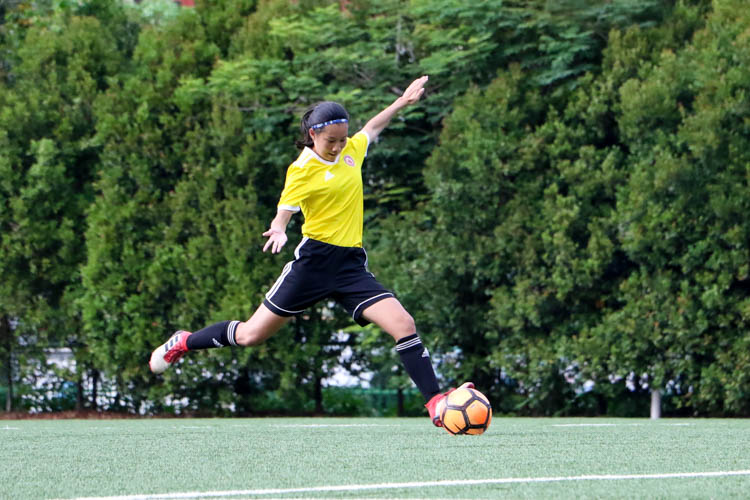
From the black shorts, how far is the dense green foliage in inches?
269

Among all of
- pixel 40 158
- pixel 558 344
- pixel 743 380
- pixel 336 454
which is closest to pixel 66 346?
pixel 40 158

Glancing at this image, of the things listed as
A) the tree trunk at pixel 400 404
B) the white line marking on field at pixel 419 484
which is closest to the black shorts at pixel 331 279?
the white line marking on field at pixel 419 484

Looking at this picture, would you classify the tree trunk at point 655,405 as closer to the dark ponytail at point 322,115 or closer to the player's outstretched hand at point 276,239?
the dark ponytail at point 322,115

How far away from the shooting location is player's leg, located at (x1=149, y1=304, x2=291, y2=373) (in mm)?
6914

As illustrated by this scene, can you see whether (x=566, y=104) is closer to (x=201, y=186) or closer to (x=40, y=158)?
(x=201, y=186)

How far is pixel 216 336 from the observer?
7379 millimetres

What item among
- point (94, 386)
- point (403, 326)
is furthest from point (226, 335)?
point (94, 386)

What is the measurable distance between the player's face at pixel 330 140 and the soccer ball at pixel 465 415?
1.69 m

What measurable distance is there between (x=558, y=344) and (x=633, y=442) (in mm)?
6861

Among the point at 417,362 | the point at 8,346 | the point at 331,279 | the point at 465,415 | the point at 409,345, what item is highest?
the point at 331,279

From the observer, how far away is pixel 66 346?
53.2 feet

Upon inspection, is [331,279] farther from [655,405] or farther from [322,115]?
[655,405]

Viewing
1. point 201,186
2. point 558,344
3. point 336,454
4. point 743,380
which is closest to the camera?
point 336,454

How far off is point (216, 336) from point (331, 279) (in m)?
1.21
